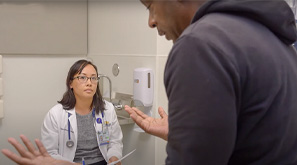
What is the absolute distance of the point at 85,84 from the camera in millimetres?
1961

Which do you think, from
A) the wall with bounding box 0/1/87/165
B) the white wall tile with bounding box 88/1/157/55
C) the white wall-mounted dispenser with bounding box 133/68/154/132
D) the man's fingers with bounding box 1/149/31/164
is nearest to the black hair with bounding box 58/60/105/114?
the white wall-mounted dispenser with bounding box 133/68/154/132

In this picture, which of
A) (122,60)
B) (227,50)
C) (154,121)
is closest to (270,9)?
(227,50)

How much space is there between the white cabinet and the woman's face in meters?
0.63

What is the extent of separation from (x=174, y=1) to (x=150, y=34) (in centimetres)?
148

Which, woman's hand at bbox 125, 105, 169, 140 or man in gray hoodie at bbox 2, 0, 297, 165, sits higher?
man in gray hoodie at bbox 2, 0, 297, 165

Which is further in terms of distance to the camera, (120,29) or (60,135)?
(120,29)

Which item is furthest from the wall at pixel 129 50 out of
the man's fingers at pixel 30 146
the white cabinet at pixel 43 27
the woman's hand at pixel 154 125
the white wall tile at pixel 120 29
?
the man's fingers at pixel 30 146

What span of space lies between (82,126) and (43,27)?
914 millimetres

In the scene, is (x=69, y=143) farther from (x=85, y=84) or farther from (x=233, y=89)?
(x=233, y=89)

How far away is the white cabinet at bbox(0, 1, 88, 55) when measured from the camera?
2371 mm

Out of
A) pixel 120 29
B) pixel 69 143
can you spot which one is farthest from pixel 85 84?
pixel 120 29

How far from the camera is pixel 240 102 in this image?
0.54m

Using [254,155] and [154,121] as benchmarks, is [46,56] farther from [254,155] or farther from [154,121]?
[254,155]

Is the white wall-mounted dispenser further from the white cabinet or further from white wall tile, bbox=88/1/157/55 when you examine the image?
the white cabinet
